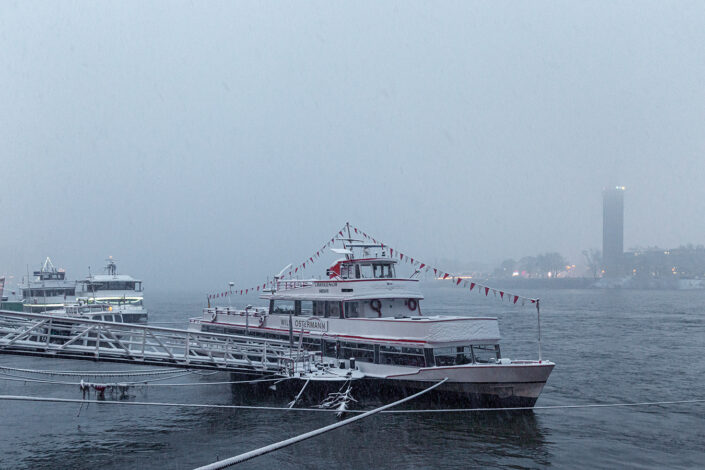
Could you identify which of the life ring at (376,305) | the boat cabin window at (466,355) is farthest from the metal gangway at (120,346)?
the boat cabin window at (466,355)

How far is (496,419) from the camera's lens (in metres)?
25.2

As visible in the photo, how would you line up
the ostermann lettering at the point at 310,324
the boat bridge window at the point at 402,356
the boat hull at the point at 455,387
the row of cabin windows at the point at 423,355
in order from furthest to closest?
the ostermann lettering at the point at 310,324 → the boat bridge window at the point at 402,356 → the row of cabin windows at the point at 423,355 → the boat hull at the point at 455,387

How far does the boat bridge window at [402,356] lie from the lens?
85.6ft

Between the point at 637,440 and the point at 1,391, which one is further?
the point at 1,391

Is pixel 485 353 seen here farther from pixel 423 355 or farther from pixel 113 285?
pixel 113 285

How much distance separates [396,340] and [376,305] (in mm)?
4117

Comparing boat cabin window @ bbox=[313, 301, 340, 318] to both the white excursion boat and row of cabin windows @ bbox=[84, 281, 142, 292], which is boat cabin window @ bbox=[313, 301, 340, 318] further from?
row of cabin windows @ bbox=[84, 281, 142, 292]

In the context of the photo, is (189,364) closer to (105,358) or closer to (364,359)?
(105,358)

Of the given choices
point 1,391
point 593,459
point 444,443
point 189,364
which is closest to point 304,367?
point 189,364

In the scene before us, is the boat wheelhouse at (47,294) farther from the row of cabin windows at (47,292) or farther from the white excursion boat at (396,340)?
the white excursion boat at (396,340)

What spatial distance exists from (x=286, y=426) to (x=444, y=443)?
271 inches

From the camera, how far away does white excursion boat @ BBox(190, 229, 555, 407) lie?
981 inches

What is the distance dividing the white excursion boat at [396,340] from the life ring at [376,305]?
5 centimetres

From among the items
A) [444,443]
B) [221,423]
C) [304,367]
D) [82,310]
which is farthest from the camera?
[82,310]
